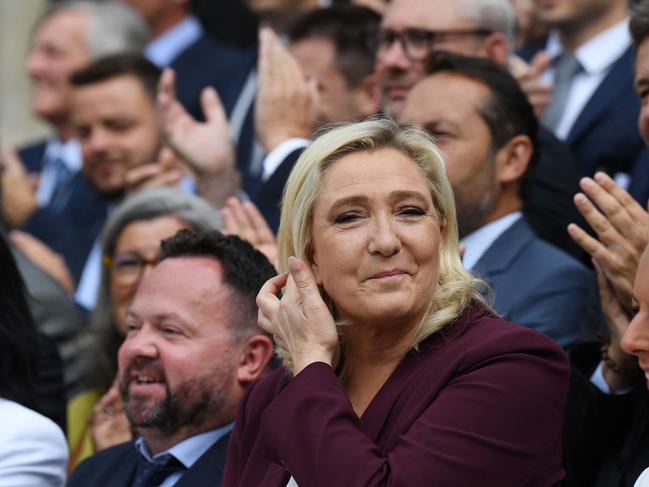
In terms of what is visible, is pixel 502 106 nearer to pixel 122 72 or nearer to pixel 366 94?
pixel 366 94

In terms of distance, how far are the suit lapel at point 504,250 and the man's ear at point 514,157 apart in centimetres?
25

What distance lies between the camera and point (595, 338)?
15.6 ft

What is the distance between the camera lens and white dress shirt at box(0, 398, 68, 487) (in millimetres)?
4617

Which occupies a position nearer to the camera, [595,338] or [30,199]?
[595,338]

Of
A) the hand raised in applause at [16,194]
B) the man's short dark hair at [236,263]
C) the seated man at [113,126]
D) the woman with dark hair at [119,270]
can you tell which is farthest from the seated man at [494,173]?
the hand raised in applause at [16,194]

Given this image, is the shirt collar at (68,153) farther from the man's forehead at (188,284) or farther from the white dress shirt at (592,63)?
→ the man's forehead at (188,284)

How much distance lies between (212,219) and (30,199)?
273 cm

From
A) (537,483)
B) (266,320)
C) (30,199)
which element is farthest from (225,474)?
(30,199)

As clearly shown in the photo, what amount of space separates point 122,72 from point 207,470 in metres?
3.73

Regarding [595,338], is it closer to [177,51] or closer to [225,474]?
[225,474]

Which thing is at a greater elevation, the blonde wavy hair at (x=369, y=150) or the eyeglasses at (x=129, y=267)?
the blonde wavy hair at (x=369, y=150)

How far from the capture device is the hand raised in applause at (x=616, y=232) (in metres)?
4.38

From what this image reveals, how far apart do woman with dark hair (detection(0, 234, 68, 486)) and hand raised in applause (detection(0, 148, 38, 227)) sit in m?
3.05

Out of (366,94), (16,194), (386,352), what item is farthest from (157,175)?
(386,352)
